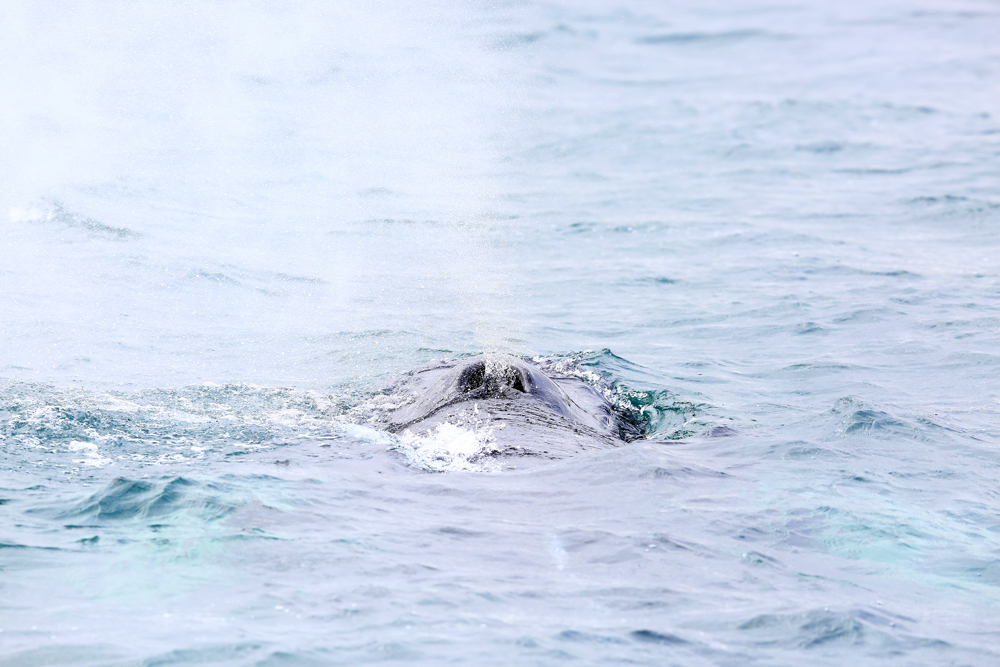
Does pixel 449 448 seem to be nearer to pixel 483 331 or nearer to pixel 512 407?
pixel 512 407

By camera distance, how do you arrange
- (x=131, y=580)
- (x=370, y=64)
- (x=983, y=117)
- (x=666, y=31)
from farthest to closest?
(x=666, y=31), (x=983, y=117), (x=370, y=64), (x=131, y=580)

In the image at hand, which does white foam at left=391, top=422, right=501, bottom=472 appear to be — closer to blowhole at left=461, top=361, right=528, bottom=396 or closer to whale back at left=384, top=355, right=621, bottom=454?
whale back at left=384, top=355, right=621, bottom=454

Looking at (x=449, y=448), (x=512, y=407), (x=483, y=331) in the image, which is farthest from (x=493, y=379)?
(x=483, y=331)

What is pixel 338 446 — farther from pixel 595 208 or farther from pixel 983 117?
pixel 983 117

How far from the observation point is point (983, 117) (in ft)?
96.3

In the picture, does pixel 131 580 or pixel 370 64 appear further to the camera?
pixel 370 64

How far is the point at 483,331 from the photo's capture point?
1548 centimetres

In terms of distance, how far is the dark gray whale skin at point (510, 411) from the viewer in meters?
9.80

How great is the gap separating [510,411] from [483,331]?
522cm

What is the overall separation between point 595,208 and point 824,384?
366 inches

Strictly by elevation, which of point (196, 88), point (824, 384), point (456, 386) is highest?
point (196, 88)

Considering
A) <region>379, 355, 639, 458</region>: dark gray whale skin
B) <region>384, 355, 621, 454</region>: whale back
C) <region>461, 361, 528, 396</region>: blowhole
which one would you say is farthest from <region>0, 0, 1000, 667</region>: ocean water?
<region>461, 361, 528, 396</region>: blowhole

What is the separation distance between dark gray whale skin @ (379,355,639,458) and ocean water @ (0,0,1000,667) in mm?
202

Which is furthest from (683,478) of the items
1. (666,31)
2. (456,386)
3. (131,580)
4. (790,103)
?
(666,31)
